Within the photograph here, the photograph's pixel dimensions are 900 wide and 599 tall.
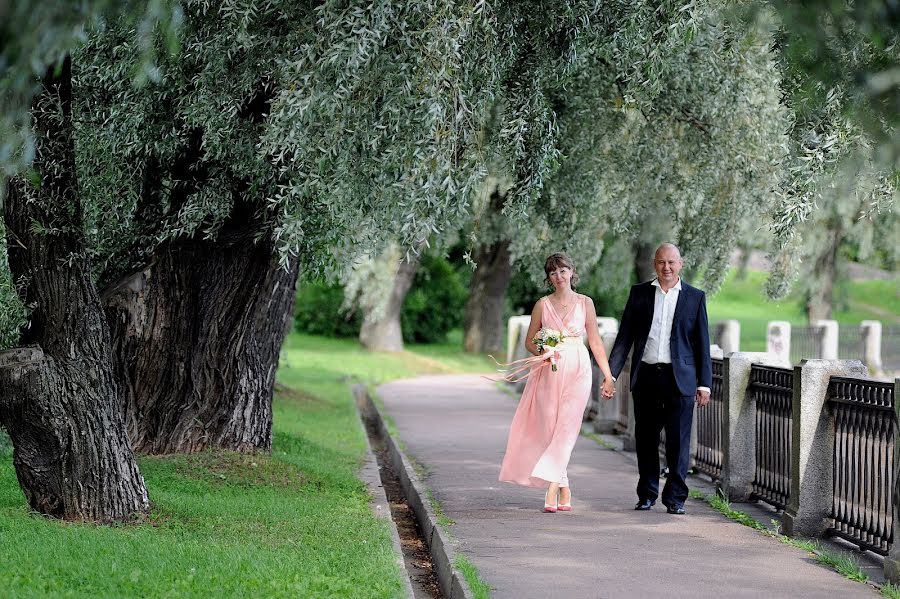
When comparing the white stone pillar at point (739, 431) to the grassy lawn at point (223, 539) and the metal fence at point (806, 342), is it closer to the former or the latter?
the grassy lawn at point (223, 539)

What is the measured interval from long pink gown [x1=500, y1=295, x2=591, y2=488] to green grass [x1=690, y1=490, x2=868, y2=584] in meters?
1.35

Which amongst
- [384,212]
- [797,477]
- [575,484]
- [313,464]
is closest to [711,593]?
[797,477]

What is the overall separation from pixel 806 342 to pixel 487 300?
9954 millimetres

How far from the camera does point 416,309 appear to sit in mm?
45750

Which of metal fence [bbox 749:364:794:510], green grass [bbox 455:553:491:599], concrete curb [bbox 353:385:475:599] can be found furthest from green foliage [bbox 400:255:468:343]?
green grass [bbox 455:553:491:599]

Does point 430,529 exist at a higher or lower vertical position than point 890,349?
lower

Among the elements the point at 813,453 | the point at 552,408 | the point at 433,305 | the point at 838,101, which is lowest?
the point at 813,453

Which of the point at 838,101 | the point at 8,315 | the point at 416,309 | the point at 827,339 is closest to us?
the point at 838,101

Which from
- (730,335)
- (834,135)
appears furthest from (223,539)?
(730,335)

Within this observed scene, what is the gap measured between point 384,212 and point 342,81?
117cm

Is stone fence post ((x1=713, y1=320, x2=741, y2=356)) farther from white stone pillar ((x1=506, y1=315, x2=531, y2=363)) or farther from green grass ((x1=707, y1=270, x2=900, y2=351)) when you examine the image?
green grass ((x1=707, y1=270, x2=900, y2=351))

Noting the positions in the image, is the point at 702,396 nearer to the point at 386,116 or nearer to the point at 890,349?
the point at 386,116

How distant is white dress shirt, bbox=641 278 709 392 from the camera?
9.70 metres

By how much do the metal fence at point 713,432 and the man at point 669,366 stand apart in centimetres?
151
